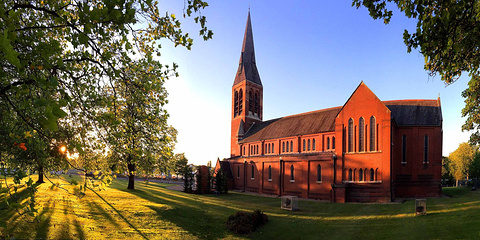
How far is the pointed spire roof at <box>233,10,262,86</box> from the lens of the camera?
56.1 m

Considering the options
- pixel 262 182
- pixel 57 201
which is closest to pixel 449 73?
pixel 57 201

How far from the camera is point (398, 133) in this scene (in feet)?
107

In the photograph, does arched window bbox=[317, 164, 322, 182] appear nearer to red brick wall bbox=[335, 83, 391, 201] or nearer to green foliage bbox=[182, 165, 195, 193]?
red brick wall bbox=[335, 83, 391, 201]

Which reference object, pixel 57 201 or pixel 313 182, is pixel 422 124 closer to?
pixel 313 182

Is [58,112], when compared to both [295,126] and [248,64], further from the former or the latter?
[248,64]

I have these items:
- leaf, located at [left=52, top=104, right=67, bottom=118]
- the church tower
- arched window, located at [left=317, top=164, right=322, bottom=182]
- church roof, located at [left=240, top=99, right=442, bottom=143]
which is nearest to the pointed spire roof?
the church tower

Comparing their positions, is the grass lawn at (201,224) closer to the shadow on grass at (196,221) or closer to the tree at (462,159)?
the shadow on grass at (196,221)

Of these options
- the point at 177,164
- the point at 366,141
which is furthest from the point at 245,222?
the point at 177,164

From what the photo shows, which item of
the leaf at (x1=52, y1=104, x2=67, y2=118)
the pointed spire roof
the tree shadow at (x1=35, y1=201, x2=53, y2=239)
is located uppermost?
the pointed spire roof

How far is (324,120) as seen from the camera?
39.3m

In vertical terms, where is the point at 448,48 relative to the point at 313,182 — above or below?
above

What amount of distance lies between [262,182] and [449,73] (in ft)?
120

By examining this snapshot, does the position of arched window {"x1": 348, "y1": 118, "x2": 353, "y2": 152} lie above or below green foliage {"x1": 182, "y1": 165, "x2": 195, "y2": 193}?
above

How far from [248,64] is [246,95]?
754 cm
